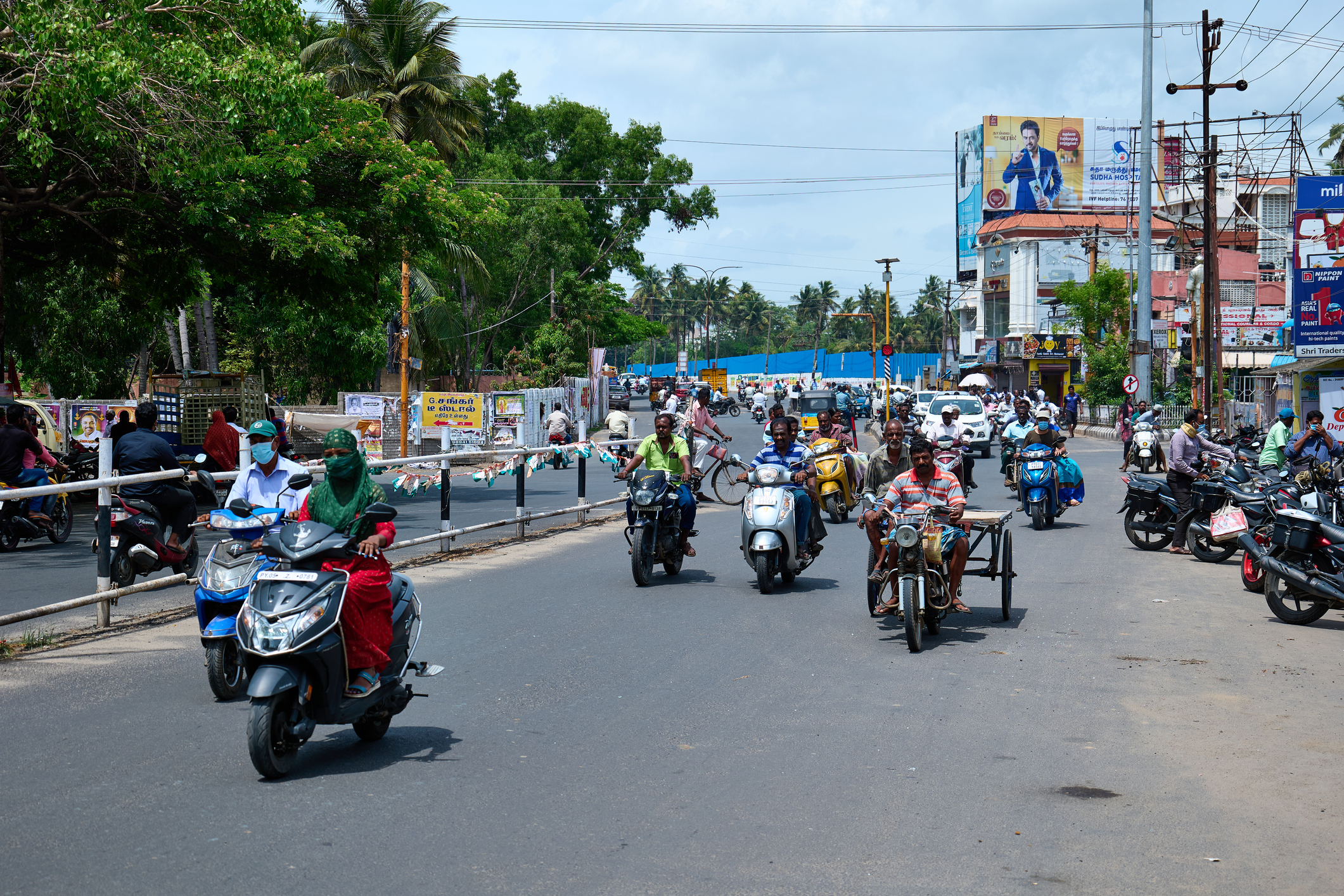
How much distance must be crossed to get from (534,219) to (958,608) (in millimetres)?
45827

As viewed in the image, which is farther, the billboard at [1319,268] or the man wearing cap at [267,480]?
the billboard at [1319,268]

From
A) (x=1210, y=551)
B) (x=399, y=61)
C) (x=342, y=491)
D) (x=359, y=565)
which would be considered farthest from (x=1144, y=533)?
(x=399, y=61)

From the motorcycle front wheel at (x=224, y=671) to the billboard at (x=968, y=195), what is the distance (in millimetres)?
Answer: 83884

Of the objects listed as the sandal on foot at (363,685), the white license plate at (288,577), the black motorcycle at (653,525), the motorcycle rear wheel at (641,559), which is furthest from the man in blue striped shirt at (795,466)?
the white license plate at (288,577)

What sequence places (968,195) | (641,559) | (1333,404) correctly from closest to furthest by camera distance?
(641,559)
(1333,404)
(968,195)

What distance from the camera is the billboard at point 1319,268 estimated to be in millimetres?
25531

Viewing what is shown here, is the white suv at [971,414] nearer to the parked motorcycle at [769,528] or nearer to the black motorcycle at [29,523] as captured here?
the parked motorcycle at [769,528]

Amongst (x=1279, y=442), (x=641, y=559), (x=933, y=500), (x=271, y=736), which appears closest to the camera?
(x=271, y=736)

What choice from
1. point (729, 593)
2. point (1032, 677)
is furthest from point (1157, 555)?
point (1032, 677)

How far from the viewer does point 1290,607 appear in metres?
10.9

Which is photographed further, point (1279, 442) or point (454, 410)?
point (454, 410)

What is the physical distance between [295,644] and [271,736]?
420 millimetres

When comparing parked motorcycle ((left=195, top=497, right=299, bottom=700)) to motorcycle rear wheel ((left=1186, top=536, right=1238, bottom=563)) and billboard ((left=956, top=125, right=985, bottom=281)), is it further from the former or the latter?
billboard ((left=956, top=125, right=985, bottom=281))

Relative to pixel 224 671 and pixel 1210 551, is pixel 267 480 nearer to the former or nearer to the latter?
pixel 224 671
